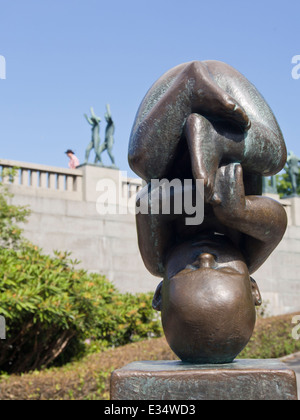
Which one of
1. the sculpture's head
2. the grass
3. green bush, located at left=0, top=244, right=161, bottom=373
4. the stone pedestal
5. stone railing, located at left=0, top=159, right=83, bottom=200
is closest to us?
the stone pedestal

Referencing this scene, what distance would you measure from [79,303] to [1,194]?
319 centimetres

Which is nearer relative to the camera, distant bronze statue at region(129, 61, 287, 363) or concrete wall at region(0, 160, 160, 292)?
distant bronze statue at region(129, 61, 287, 363)

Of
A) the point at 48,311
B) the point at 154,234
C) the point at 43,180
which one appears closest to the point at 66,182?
Result: the point at 43,180

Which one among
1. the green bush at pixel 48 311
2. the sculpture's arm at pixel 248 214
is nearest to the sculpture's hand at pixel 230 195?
the sculpture's arm at pixel 248 214

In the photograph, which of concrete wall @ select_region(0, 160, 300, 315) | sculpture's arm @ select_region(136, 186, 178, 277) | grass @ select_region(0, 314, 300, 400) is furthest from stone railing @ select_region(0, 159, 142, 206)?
sculpture's arm @ select_region(136, 186, 178, 277)

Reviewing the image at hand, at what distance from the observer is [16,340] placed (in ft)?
25.6

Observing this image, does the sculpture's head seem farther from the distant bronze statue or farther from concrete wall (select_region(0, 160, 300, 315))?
concrete wall (select_region(0, 160, 300, 315))

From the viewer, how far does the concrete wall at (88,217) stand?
36.1 ft

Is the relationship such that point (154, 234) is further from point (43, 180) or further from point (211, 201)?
point (43, 180)

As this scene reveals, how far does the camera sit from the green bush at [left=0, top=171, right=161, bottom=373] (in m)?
7.25

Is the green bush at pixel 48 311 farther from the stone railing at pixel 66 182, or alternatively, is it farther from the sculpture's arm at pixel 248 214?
the sculpture's arm at pixel 248 214

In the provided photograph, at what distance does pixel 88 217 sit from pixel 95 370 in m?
5.14

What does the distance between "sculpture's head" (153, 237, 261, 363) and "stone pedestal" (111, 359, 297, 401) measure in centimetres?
17

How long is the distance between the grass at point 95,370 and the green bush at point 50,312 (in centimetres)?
40
